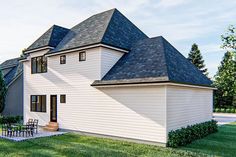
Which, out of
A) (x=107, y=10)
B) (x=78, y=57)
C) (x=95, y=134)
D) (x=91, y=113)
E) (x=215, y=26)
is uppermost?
(x=107, y=10)

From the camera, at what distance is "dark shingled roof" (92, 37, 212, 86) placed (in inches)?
430

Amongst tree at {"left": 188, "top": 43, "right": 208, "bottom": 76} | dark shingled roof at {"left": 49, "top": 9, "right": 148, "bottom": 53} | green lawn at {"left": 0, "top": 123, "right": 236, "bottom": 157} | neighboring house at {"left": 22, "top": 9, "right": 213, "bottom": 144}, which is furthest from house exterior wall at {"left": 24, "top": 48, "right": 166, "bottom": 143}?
tree at {"left": 188, "top": 43, "right": 208, "bottom": 76}

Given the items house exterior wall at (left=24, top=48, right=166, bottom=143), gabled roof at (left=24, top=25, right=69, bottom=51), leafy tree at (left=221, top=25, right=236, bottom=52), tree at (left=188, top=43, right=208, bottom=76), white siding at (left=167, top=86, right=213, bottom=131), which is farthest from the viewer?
tree at (left=188, top=43, right=208, bottom=76)

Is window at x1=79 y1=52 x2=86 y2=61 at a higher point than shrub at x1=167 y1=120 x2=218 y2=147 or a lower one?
higher

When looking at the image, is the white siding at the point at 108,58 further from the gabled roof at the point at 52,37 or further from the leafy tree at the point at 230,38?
the leafy tree at the point at 230,38

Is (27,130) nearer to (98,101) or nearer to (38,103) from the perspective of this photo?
(38,103)

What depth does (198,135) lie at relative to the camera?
12438mm

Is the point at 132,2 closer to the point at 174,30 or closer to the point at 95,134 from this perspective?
the point at 174,30

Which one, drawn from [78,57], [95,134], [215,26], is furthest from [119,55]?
[215,26]

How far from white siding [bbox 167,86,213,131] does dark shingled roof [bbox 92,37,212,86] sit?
0.58 meters

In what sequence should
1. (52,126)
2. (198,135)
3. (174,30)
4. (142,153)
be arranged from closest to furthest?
(142,153) → (198,135) → (52,126) → (174,30)

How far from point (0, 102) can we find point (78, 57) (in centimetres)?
1067

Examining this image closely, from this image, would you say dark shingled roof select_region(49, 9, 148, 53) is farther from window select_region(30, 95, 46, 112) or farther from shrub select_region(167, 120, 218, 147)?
shrub select_region(167, 120, 218, 147)

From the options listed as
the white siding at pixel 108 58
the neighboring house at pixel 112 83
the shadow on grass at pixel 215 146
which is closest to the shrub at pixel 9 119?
the neighboring house at pixel 112 83
